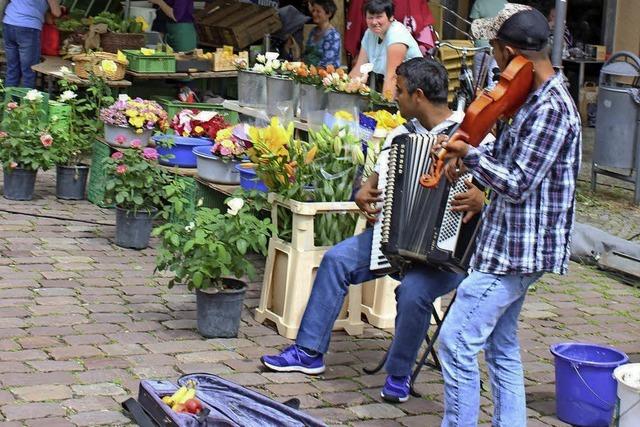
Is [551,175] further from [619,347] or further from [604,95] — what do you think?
[604,95]

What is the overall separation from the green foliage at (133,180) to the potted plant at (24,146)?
3.91 feet

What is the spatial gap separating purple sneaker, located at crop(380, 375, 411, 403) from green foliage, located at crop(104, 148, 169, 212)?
294cm

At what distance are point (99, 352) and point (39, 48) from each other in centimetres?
629

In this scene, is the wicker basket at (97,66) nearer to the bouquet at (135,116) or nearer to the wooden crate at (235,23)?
the bouquet at (135,116)

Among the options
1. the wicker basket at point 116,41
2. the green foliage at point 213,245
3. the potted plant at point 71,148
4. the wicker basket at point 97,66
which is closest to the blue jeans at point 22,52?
the wicker basket at point 116,41

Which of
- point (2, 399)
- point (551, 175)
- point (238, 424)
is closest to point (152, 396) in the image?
point (238, 424)

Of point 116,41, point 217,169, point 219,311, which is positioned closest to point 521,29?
point 219,311

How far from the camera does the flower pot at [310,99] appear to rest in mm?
7469

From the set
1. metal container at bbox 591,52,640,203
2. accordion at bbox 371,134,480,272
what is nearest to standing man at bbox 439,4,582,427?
accordion at bbox 371,134,480,272

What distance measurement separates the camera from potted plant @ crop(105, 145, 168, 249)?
7.80 meters

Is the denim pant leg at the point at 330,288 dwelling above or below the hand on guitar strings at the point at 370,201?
below

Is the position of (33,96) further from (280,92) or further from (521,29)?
(521,29)

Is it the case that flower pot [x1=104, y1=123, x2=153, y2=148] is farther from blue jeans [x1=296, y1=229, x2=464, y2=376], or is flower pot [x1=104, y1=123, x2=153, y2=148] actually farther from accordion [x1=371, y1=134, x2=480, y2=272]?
accordion [x1=371, y1=134, x2=480, y2=272]

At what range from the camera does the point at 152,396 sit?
486 cm
